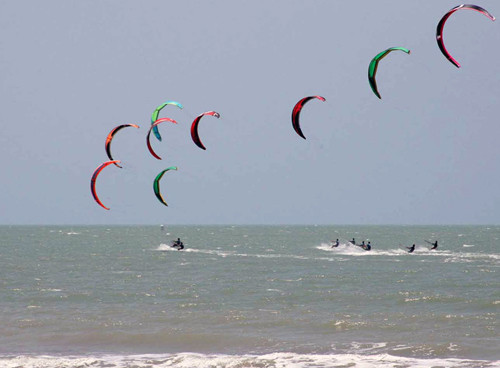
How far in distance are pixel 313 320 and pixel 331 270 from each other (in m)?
20.6

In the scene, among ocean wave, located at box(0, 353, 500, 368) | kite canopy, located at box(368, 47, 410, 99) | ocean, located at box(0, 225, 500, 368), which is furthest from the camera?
kite canopy, located at box(368, 47, 410, 99)

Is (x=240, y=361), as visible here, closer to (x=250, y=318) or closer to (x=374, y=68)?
(x=250, y=318)

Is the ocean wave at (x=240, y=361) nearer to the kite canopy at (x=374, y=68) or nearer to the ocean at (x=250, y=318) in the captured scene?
the ocean at (x=250, y=318)

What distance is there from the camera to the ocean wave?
1833cm

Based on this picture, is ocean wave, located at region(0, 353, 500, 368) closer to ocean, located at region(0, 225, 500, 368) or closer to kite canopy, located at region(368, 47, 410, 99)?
ocean, located at region(0, 225, 500, 368)

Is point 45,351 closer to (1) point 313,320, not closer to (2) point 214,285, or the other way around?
(1) point 313,320

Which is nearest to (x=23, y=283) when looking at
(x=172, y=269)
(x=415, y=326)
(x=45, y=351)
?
(x=172, y=269)

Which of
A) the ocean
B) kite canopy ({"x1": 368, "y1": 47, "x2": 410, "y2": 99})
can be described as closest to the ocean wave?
the ocean

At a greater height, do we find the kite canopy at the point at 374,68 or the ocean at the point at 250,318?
the kite canopy at the point at 374,68

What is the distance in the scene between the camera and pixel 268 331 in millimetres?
23125

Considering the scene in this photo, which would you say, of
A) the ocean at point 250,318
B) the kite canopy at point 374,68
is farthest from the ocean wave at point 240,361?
the kite canopy at point 374,68

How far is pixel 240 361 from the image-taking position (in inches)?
742

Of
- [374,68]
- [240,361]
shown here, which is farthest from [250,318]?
[374,68]

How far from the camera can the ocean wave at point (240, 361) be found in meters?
18.3
